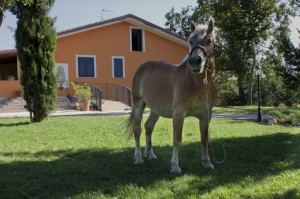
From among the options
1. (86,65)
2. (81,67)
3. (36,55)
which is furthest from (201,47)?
(86,65)

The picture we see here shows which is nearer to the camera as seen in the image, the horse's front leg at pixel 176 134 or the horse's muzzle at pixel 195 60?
the horse's muzzle at pixel 195 60

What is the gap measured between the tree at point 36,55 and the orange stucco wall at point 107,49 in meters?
11.0

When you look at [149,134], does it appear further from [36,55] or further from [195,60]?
[36,55]

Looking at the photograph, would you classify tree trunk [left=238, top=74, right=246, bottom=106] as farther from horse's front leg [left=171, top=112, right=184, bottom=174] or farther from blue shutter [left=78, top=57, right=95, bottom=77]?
horse's front leg [left=171, top=112, right=184, bottom=174]

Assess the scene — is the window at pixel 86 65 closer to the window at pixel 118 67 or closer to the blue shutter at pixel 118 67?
the window at pixel 118 67

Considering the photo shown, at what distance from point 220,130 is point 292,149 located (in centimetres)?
352

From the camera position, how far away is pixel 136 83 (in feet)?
23.0

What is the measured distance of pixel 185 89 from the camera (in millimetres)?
5484

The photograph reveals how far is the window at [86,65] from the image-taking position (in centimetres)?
2547

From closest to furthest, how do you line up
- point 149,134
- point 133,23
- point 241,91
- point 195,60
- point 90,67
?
point 195,60, point 149,134, point 90,67, point 133,23, point 241,91

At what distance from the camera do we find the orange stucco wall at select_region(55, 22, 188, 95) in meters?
25.1

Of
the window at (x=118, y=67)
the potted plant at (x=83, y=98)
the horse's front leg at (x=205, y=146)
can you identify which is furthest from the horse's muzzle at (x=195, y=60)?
the window at (x=118, y=67)

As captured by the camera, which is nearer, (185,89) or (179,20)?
(185,89)

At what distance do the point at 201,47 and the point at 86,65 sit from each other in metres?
21.4
